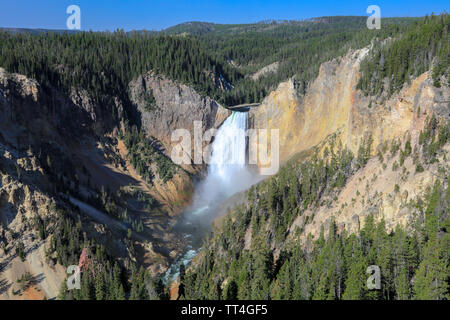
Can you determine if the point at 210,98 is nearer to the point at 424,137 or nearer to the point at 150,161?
the point at 150,161

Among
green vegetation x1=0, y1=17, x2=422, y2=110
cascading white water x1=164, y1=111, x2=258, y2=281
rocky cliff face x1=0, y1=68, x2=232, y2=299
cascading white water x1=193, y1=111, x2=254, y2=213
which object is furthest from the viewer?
cascading white water x1=193, y1=111, x2=254, y2=213

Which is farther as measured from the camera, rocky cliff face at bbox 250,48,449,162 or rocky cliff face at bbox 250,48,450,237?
rocky cliff face at bbox 250,48,449,162

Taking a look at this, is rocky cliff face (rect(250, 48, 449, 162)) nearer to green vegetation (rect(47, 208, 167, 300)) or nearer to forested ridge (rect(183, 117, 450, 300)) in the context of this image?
forested ridge (rect(183, 117, 450, 300))

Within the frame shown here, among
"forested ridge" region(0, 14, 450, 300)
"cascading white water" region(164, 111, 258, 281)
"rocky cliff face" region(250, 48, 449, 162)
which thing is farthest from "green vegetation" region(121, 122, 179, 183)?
"rocky cliff face" region(250, 48, 449, 162)

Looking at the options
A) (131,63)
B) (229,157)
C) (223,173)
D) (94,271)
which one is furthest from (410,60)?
(131,63)

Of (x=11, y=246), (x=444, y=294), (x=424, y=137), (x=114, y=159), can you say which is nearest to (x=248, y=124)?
(x=114, y=159)

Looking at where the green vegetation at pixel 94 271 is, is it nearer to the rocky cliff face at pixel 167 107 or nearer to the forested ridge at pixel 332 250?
the forested ridge at pixel 332 250
